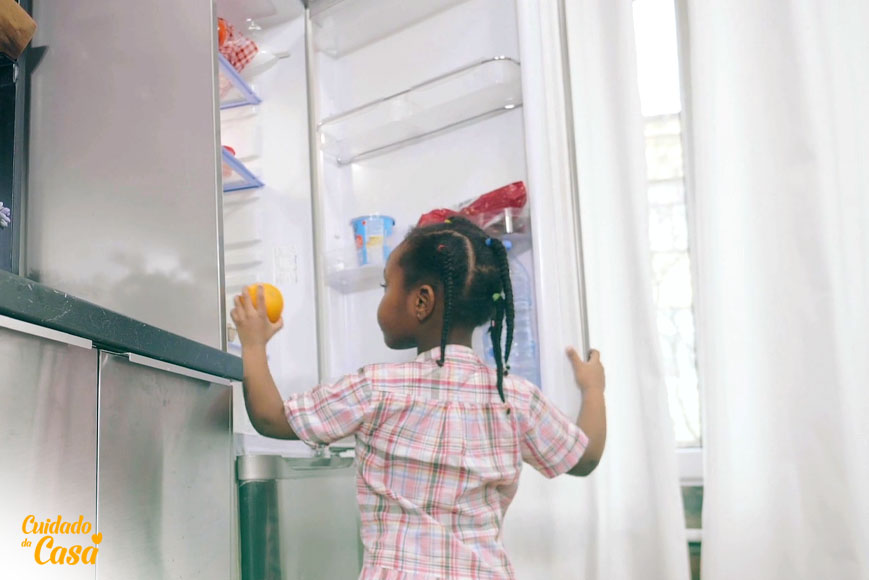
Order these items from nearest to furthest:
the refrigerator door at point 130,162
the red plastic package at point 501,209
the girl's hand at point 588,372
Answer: the refrigerator door at point 130,162 → the girl's hand at point 588,372 → the red plastic package at point 501,209

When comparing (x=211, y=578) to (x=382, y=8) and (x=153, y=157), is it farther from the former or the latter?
(x=382, y=8)

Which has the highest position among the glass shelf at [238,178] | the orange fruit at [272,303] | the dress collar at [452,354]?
the glass shelf at [238,178]

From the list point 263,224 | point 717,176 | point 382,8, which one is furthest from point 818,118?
point 263,224

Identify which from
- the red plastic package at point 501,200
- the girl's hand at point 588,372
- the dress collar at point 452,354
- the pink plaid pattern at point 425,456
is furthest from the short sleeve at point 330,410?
the red plastic package at point 501,200

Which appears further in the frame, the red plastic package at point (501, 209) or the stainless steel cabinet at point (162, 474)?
the red plastic package at point (501, 209)

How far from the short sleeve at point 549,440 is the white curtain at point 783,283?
27cm

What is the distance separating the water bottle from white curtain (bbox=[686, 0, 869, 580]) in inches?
13.7

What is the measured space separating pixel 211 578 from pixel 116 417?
0.31 meters

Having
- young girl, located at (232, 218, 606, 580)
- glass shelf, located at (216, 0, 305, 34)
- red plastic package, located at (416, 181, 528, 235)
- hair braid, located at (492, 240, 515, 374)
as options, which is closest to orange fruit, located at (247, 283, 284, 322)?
young girl, located at (232, 218, 606, 580)

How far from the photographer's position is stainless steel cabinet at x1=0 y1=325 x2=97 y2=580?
24.7 inches

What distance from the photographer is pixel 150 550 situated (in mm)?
844

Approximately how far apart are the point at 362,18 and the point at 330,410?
3.61 feet

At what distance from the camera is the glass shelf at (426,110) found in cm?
174

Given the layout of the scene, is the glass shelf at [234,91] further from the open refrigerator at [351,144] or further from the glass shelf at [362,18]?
the glass shelf at [362,18]
